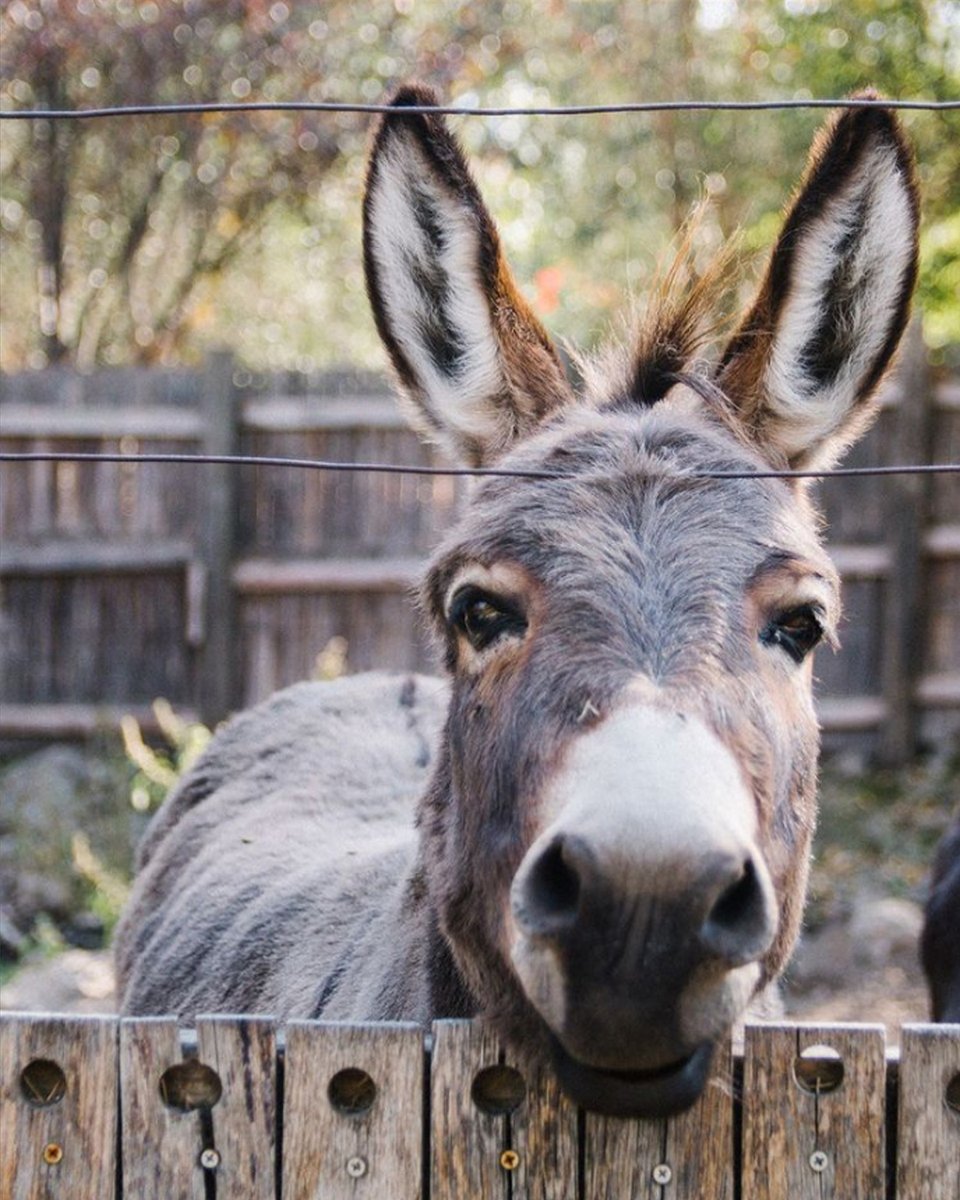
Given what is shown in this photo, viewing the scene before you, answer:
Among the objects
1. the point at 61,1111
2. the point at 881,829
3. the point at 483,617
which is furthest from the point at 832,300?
the point at 881,829

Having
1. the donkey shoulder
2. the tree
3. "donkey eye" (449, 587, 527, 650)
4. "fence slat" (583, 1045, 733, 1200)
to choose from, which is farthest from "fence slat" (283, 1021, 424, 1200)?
the tree

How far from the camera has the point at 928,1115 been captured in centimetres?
190

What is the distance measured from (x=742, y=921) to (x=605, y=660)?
0.43 meters

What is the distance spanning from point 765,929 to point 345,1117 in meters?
0.66

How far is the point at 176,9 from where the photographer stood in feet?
36.9

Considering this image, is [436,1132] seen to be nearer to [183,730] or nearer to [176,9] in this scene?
[183,730]

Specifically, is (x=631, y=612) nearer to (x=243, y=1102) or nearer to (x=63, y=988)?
(x=243, y=1102)

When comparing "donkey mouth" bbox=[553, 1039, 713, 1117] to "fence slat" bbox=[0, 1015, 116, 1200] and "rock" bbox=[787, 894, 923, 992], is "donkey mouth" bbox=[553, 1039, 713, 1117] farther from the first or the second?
"rock" bbox=[787, 894, 923, 992]

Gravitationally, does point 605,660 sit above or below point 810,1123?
above

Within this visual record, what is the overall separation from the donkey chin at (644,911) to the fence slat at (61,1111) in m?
0.61

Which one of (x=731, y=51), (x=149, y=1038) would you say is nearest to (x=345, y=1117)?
(x=149, y=1038)

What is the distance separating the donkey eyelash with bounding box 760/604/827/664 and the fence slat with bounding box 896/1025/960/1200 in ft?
2.03

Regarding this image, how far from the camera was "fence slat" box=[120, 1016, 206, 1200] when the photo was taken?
1.93m

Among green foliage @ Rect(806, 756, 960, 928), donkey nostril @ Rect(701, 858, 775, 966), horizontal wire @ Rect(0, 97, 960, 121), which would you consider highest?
horizontal wire @ Rect(0, 97, 960, 121)
